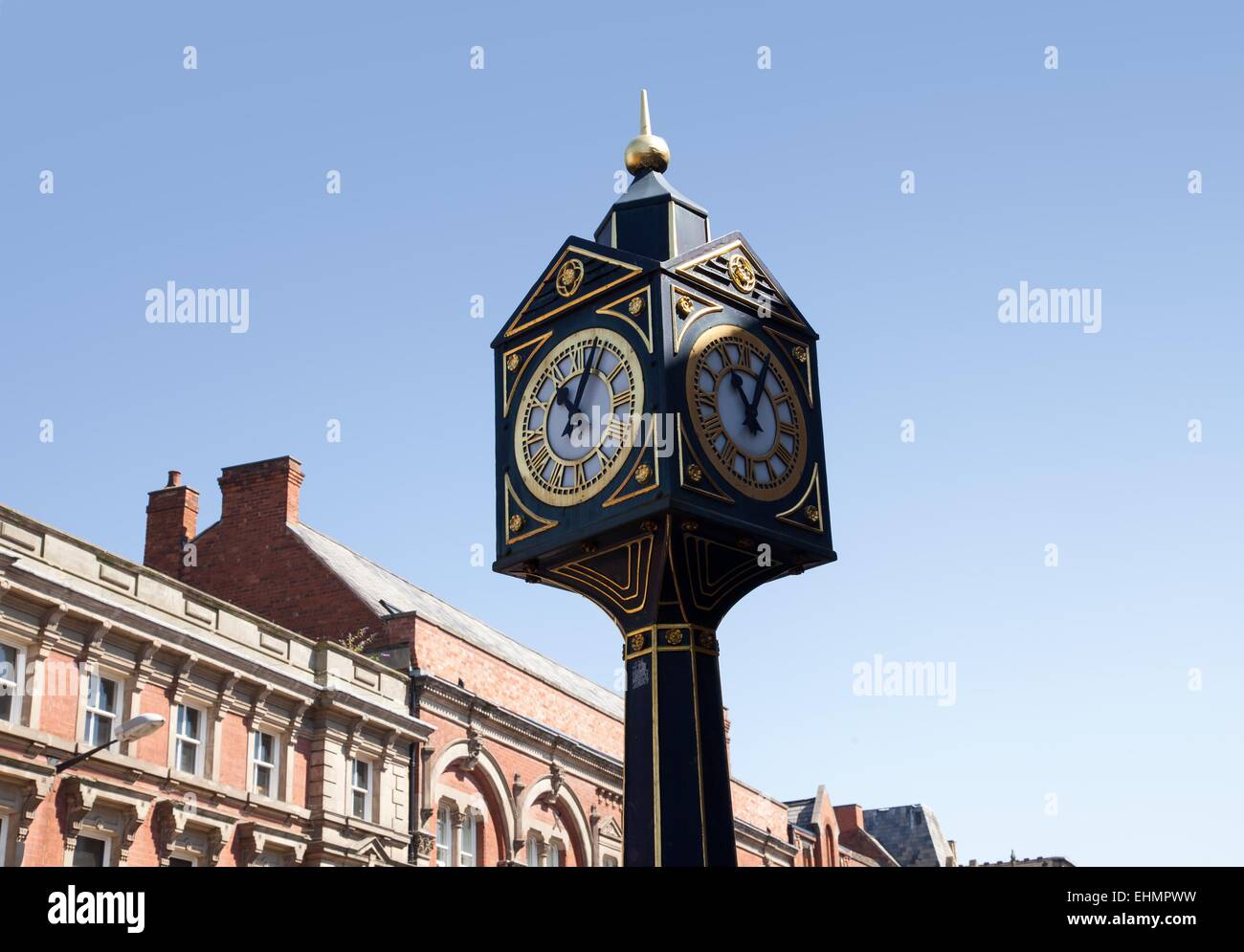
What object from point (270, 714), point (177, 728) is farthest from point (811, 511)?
point (270, 714)

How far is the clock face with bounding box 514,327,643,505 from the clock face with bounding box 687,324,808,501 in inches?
24.0

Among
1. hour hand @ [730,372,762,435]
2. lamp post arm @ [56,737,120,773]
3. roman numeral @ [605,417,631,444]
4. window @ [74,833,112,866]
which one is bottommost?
window @ [74,833,112,866]

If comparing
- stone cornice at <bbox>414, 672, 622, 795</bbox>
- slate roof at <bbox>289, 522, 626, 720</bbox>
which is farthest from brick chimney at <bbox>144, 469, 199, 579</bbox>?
stone cornice at <bbox>414, 672, 622, 795</bbox>

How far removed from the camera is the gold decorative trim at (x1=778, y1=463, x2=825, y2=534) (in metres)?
15.2

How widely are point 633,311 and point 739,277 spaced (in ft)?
4.18

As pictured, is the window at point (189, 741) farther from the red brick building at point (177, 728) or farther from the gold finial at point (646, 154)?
the gold finial at point (646, 154)

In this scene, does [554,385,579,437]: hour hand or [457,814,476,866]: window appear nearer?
[554,385,579,437]: hour hand

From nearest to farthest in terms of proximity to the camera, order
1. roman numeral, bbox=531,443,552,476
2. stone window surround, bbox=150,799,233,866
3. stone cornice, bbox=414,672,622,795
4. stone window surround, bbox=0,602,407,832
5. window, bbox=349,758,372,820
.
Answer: roman numeral, bbox=531,443,552,476, stone window surround, bbox=0,602,407,832, stone window surround, bbox=150,799,233,866, window, bbox=349,758,372,820, stone cornice, bbox=414,672,622,795

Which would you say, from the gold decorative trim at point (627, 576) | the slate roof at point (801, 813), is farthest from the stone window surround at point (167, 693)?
the slate roof at point (801, 813)

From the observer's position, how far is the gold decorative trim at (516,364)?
1584cm

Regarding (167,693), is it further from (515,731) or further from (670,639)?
(670,639)

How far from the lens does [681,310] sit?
1488cm

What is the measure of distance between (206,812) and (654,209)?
16426mm

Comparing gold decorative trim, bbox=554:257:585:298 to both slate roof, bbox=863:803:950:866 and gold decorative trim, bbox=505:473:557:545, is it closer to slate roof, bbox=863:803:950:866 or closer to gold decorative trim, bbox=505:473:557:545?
gold decorative trim, bbox=505:473:557:545
